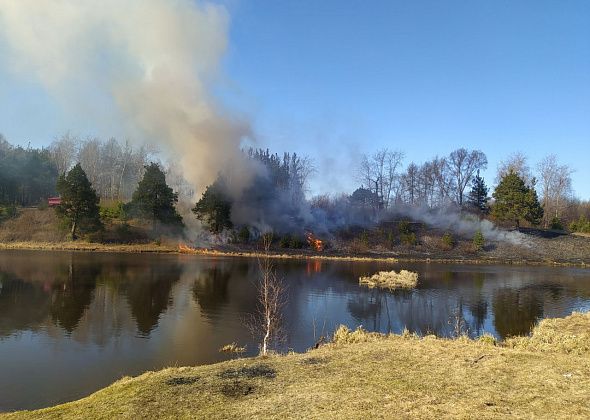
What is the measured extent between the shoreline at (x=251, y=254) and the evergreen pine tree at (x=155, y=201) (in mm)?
3969

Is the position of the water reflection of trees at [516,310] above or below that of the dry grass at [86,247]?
below

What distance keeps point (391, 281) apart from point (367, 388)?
27.3 m

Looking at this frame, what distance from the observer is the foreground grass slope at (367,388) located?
800 cm

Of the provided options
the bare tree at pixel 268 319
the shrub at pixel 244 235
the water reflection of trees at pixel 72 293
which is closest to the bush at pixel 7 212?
the water reflection of trees at pixel 72 293

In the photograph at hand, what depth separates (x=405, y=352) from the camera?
41.9ft

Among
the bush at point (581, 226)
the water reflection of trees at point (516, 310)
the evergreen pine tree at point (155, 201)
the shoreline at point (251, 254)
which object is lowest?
the water reflection of trees at point (516, 310)

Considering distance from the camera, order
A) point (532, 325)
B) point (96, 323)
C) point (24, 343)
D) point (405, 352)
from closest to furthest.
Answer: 1. point (405, 352)
2. point (24, 343)
3. point (96, 323)
4. point (532, 325)

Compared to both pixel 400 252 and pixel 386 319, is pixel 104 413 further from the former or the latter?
pixel 400 252

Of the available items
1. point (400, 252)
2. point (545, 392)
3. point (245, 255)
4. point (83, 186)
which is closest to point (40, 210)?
point (83, 186)

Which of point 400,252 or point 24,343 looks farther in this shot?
point 400,252

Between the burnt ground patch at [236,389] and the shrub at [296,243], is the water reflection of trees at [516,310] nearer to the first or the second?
the burnt ground patch at [236,389]

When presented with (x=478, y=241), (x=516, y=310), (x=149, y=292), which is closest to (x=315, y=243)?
(x=478, y=241)

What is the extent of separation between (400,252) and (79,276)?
45691 millimetres

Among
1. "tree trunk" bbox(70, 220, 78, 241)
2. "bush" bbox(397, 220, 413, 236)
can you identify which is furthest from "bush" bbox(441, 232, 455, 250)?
"tree trunk" bbox(70, 220, 78, 241)
